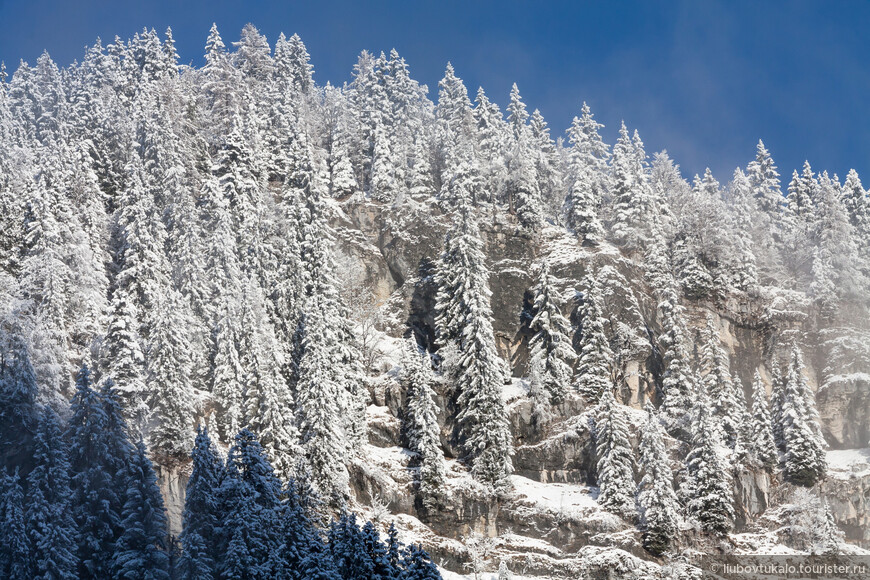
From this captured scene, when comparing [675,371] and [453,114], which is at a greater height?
[453,114]

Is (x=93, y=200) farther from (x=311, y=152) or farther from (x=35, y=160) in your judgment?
(x=311, y=152)

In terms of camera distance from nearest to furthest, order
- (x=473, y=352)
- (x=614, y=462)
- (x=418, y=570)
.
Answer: (x=418, y=570) → (x=614, y=462) → (x=473, y=352)

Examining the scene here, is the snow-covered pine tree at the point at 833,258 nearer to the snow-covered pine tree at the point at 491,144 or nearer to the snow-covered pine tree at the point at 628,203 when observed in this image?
the snow-covered pine tree at the point at 628,203

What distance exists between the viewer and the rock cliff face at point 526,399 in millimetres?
A: 58688

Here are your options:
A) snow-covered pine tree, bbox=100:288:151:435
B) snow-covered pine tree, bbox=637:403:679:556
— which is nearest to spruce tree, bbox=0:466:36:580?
snow-covered pine tree, bbox=100:288:151:435

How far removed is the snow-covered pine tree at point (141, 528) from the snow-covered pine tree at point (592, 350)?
35226 millimetres

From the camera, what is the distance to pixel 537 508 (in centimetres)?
6025

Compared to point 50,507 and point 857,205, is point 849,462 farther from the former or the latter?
point 50,507

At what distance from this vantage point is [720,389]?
69.9 meters

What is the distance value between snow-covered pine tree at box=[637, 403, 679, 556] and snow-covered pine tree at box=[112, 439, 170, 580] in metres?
32.8

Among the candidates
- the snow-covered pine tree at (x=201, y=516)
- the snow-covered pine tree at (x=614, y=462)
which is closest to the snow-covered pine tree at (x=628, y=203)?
the snow-covered pine tree at (x=614, y=462)

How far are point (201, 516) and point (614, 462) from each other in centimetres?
3138

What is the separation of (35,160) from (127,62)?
92.1ft

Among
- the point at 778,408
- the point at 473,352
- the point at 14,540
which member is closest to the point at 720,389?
the point at 778,408
